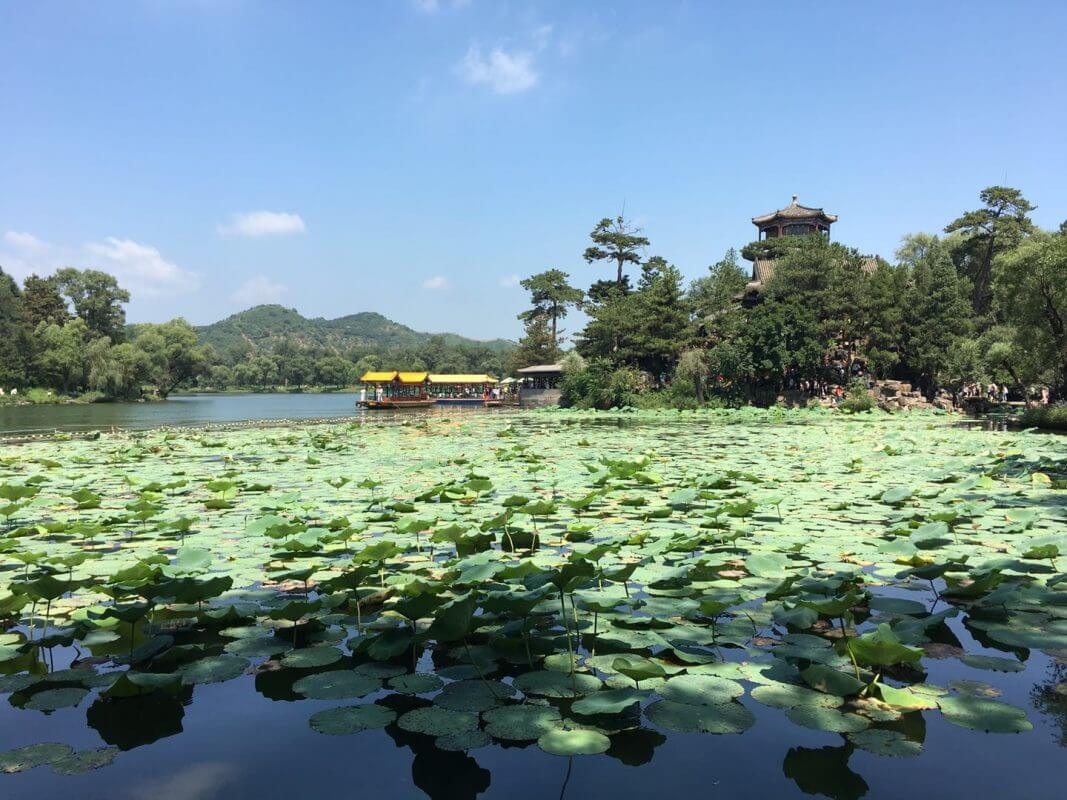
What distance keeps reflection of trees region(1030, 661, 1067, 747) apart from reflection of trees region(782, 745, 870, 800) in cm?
66

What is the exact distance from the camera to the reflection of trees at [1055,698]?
6.47 feet

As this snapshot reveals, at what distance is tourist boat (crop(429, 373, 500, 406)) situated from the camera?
42.6m

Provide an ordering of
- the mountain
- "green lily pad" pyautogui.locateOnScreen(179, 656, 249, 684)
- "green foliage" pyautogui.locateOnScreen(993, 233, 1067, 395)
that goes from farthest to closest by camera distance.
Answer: the mountain → "green foliage" pyautogui.locateOnScreen(993, 233, 1067, 395) → "green lily pad" pyautogui.locateOnScreen(179, 656, 249, 684)

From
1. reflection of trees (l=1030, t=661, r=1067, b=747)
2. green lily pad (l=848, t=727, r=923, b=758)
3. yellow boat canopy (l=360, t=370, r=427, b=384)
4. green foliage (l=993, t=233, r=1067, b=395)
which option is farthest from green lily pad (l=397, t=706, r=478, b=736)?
yellow boat canopy (l=360, t=370, r=427, b=384)

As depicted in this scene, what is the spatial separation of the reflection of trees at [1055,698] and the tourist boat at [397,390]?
36332mm

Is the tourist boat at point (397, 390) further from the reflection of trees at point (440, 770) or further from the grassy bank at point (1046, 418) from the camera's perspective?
the reflection of trees at point (440, 770)

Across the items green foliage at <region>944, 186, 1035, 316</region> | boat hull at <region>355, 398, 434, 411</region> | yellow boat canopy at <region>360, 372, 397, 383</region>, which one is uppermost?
green foliage at <region>944, 186, 1035, 316</region>

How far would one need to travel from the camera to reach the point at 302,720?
6.92ft

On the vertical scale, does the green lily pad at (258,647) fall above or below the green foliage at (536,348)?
below

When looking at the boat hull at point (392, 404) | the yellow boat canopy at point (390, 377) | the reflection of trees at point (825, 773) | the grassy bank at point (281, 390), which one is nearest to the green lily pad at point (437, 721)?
Result: the reflection of trees at point (825, 773)

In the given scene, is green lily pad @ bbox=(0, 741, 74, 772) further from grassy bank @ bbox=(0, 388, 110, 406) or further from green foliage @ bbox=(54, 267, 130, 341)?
green foliage @ bbox=(54, 267, 130, 341)

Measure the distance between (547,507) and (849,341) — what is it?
25.5 m

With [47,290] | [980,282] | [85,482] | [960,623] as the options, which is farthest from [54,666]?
[47,290]

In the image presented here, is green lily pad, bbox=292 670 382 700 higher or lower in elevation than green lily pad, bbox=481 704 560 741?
lower
